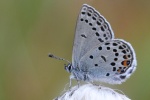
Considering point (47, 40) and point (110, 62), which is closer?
point (110, 62)

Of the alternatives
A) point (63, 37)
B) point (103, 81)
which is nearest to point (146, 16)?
point (63, 37)

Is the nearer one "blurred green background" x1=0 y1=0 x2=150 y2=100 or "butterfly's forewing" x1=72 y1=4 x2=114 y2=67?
"butterfly's forewing" x1=72 y1=4 x2=114 y2=67

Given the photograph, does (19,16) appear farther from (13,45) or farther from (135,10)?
(135,10)

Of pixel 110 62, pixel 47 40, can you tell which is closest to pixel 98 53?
pixel 110 62

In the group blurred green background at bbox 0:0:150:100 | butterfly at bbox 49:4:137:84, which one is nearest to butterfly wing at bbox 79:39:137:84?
butterfly at bbox 49:4:137:84

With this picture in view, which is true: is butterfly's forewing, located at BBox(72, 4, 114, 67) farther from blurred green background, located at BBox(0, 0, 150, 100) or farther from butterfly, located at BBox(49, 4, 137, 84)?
blurred green background, located at BBox(0, 0, 150, 100)

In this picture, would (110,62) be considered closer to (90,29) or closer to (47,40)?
(90,29)

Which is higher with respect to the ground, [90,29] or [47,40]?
[90,29]
